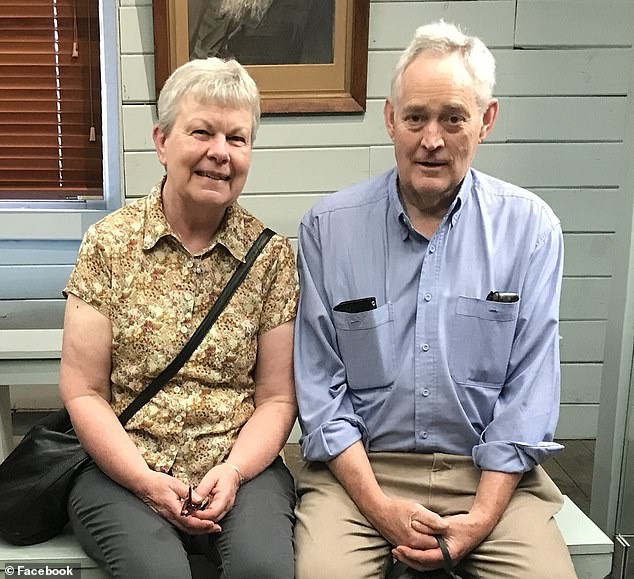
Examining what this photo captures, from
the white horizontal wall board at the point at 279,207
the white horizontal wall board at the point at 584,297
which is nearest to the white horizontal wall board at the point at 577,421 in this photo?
the white horizontal wall board at the point at 584,297

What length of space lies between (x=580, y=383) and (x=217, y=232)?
6.03ft

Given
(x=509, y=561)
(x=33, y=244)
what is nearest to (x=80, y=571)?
(x=509, y=561)

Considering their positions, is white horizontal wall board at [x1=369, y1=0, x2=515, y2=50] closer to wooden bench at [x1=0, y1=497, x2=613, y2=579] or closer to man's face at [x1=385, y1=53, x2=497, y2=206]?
man's face at [x1=385, y1=53, x2=497, y2=206]

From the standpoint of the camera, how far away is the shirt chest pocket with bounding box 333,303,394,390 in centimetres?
156

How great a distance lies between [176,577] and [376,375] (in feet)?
1.85

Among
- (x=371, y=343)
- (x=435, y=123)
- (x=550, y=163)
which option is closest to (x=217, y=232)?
(x=371, y=343)

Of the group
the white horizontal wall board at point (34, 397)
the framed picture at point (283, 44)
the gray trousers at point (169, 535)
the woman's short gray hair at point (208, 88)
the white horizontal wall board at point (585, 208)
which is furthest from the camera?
the white horizontal wall board at point (34, 397)

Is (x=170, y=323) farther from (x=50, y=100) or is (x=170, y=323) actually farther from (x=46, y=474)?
(x=50, y=100)

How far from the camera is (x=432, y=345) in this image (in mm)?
1538

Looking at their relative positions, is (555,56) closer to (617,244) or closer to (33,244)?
(617,244)

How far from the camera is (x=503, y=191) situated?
164cm

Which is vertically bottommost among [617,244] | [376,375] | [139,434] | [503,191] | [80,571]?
[80,571]

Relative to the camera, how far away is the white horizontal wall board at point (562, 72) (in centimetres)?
254

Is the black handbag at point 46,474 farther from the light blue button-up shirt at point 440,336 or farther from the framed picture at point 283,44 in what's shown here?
the framed picture at point 283,44
